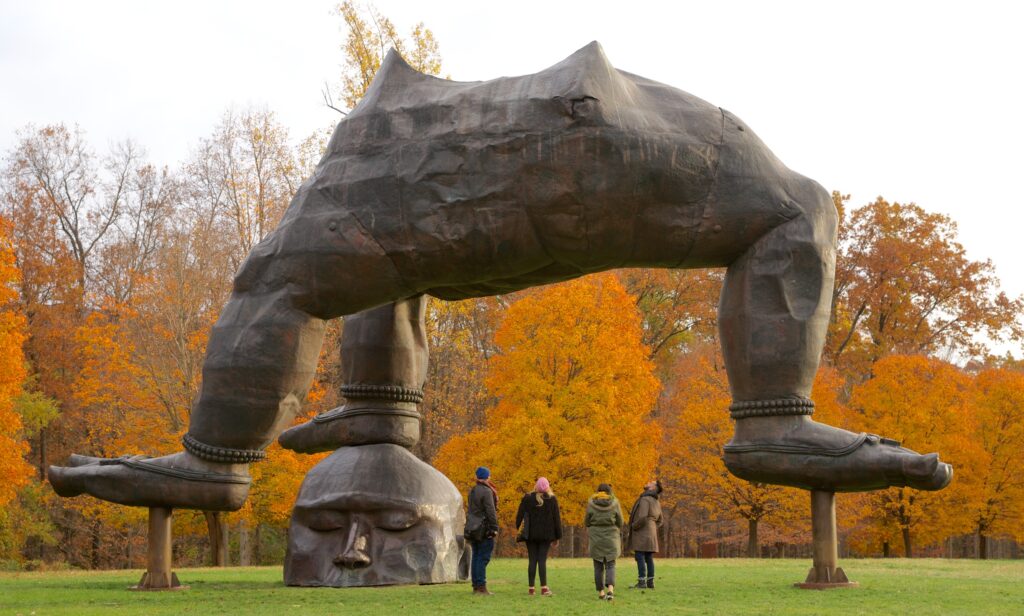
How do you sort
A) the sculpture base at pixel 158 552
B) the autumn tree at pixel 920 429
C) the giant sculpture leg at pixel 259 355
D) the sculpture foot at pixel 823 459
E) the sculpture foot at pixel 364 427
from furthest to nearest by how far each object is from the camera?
1. the autumn tree at pixel 920 429
2. the sculpture foot at pixel 364 427
3. the sculpture base at pixel 158 552
4. the giant sculpture leg at pixel 259 355
5. the sculpture foot at pixel 823 459

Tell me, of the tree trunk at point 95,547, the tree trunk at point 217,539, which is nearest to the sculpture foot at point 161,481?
the tree trunk at point 217,539

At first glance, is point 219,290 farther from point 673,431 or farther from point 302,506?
point 302,506

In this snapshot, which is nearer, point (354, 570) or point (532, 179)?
point (532, 179)

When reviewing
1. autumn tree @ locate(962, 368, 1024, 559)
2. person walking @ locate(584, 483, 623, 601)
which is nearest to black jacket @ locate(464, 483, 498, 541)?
person walking @ locate(584, 483, 623, 601)

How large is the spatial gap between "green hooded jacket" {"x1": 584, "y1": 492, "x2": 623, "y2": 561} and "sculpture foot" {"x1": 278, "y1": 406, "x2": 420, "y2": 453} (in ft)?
7.88

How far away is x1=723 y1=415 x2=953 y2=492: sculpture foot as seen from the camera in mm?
8133

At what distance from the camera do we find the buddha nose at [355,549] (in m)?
9.88

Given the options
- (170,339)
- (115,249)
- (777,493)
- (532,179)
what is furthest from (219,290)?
(532,179)

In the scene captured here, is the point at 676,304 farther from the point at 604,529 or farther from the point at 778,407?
the point at 778,407

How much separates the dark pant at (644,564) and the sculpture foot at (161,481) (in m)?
4.07

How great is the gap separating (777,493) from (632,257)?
1605 cm

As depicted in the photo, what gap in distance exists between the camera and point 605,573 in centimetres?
940

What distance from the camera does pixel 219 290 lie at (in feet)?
75.2

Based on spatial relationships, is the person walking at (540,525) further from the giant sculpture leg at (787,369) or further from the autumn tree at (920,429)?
the autumn tree at (920,429)
